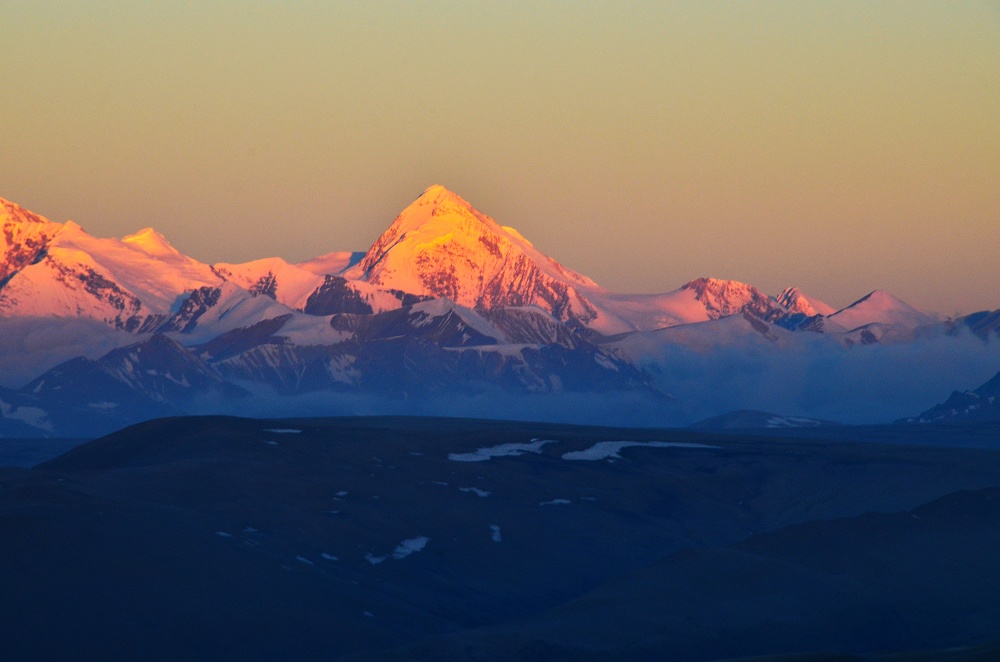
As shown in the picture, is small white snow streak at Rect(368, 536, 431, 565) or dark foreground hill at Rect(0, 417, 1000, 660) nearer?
dark foreground hill at Rect(0, 417, 1000, 660)

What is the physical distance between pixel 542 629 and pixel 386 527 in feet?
151

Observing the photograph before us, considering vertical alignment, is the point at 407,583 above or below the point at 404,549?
below

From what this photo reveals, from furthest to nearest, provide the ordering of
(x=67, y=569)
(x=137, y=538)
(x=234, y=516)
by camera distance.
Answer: (x=234, y=516)
(x=137, y=538)
(x=67, y=569)

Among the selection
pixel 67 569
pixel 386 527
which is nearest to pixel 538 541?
pixel 386 527

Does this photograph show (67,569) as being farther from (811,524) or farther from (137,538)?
(811,524)

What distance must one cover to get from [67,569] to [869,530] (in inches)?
3758

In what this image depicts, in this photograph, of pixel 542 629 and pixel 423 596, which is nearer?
pixel 542 629

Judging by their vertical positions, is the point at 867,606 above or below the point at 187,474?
below

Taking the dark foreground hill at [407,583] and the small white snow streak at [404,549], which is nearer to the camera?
the dark foreground hill at [407,583]

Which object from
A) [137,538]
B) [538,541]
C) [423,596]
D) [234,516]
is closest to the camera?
[137,538]

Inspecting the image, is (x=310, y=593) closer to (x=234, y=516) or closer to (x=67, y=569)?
(x=67, y=569)

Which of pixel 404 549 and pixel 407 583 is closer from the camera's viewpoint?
pixel 407 583

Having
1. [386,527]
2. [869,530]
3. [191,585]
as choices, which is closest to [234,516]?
[386,527]

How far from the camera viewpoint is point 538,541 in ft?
627
